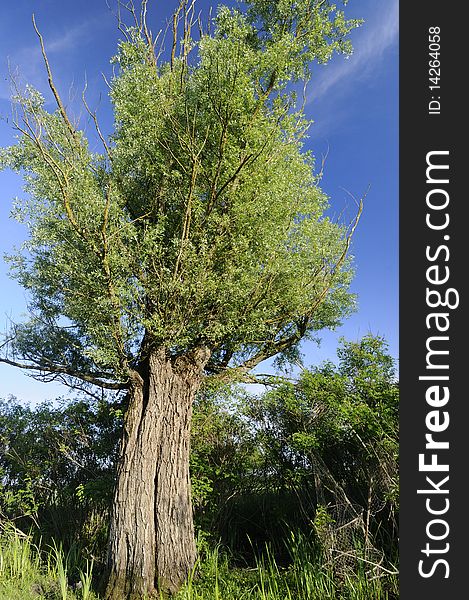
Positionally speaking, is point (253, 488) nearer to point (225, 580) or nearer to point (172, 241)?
point (225, 580)

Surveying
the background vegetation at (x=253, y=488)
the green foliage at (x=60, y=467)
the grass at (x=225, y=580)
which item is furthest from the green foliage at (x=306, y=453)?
the green foliage at (x=60, y=467)

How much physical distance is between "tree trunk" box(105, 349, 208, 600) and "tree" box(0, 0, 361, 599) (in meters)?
0.03

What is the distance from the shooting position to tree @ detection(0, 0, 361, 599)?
26.4 feet

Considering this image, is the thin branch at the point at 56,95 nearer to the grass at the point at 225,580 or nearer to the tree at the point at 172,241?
the tree at the point at 172,241

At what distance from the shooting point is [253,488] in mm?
9688

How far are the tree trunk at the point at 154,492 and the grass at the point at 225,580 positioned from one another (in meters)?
0.43

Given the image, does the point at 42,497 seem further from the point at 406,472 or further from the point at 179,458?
the point at 406,472

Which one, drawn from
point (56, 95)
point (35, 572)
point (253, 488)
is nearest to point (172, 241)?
point (56, 95)

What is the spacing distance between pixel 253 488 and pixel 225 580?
7.90 ft

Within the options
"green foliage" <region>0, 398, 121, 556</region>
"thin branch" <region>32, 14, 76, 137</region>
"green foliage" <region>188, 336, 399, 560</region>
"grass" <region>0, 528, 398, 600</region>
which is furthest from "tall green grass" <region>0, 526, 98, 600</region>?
"thin branch" <region>32, 14, 76, 137</region>

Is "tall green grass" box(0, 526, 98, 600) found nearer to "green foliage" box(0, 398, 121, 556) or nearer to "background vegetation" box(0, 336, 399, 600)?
"background vegetation" box(0, 336, 399, 600)

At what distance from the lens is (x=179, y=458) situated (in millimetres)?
8273

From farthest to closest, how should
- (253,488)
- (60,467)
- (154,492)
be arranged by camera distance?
(60,467), (253,488), (154,492)

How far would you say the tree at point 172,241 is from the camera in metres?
8.04
